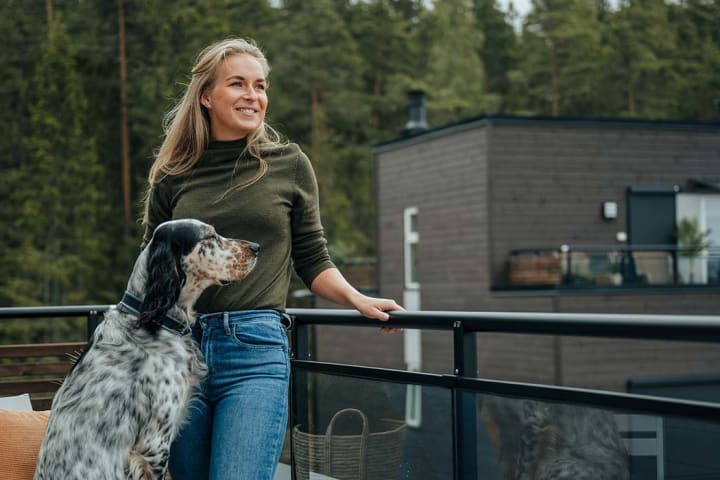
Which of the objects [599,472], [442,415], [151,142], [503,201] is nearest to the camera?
→ [599,472]

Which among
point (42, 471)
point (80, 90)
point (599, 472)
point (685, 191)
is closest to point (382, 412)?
point (599, 472)

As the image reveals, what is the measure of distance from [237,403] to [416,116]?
61.7 feet

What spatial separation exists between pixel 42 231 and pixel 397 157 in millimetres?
13866

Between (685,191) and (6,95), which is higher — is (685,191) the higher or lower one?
the lower one

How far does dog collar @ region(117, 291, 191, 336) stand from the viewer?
7.91 ft

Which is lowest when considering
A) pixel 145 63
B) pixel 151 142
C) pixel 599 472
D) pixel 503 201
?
pixel 599 472

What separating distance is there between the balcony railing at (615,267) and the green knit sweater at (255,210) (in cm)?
1330

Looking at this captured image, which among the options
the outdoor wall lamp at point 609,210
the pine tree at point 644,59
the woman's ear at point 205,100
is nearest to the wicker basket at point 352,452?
the woman's ear at point 205,100

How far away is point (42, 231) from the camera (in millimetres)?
28938

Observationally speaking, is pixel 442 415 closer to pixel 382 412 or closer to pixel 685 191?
pixel 382 412

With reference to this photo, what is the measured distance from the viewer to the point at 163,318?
2.40m

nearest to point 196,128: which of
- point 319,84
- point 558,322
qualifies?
point 558,322

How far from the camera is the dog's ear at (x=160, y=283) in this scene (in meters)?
2.38

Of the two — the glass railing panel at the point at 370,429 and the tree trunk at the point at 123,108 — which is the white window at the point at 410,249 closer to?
the tree trunk at the point at 123,108
